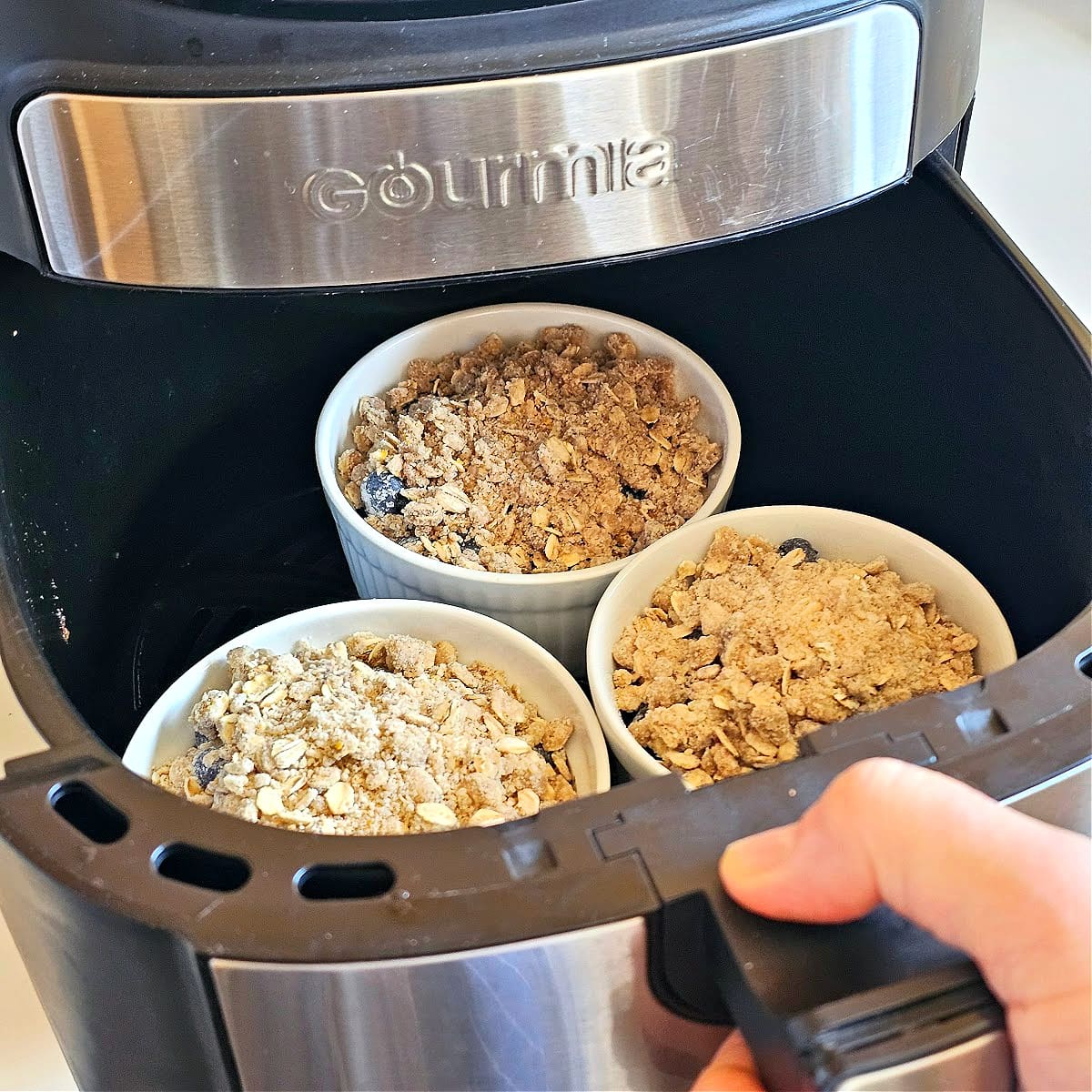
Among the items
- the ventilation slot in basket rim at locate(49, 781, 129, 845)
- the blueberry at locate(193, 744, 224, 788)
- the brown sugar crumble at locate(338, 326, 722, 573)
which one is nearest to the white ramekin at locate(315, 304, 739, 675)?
the brown sugar crumble at locate(338, 326, 722, 573)

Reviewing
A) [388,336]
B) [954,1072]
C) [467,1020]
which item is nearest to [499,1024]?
[467,1020]

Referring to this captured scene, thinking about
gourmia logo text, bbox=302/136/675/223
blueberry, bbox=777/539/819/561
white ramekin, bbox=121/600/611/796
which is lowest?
white ramekin, bbox=121/600/611/796

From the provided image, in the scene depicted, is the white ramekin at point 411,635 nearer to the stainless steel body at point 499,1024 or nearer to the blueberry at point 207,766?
the blueberry at point 207,766

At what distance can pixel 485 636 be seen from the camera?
0.60 meters

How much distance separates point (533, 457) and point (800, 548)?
155mm

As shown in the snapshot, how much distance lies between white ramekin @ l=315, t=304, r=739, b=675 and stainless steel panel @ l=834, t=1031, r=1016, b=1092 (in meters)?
0.33

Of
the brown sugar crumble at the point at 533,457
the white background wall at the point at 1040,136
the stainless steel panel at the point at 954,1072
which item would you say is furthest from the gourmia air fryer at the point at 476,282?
the white background wall at the point at 1040,136

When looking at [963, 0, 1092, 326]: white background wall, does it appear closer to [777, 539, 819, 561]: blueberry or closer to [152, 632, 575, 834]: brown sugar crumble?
[777, 539, 819, 561]: blueberry

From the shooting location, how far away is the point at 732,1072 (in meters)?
0.35

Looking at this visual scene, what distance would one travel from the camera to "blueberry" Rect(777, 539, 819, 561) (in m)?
0.62

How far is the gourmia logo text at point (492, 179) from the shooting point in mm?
415

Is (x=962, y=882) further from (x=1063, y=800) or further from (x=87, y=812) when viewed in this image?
(x=87, y=812)

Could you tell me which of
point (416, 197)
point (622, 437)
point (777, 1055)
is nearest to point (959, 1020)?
point (777, 1055)

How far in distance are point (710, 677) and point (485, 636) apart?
0.11 m
